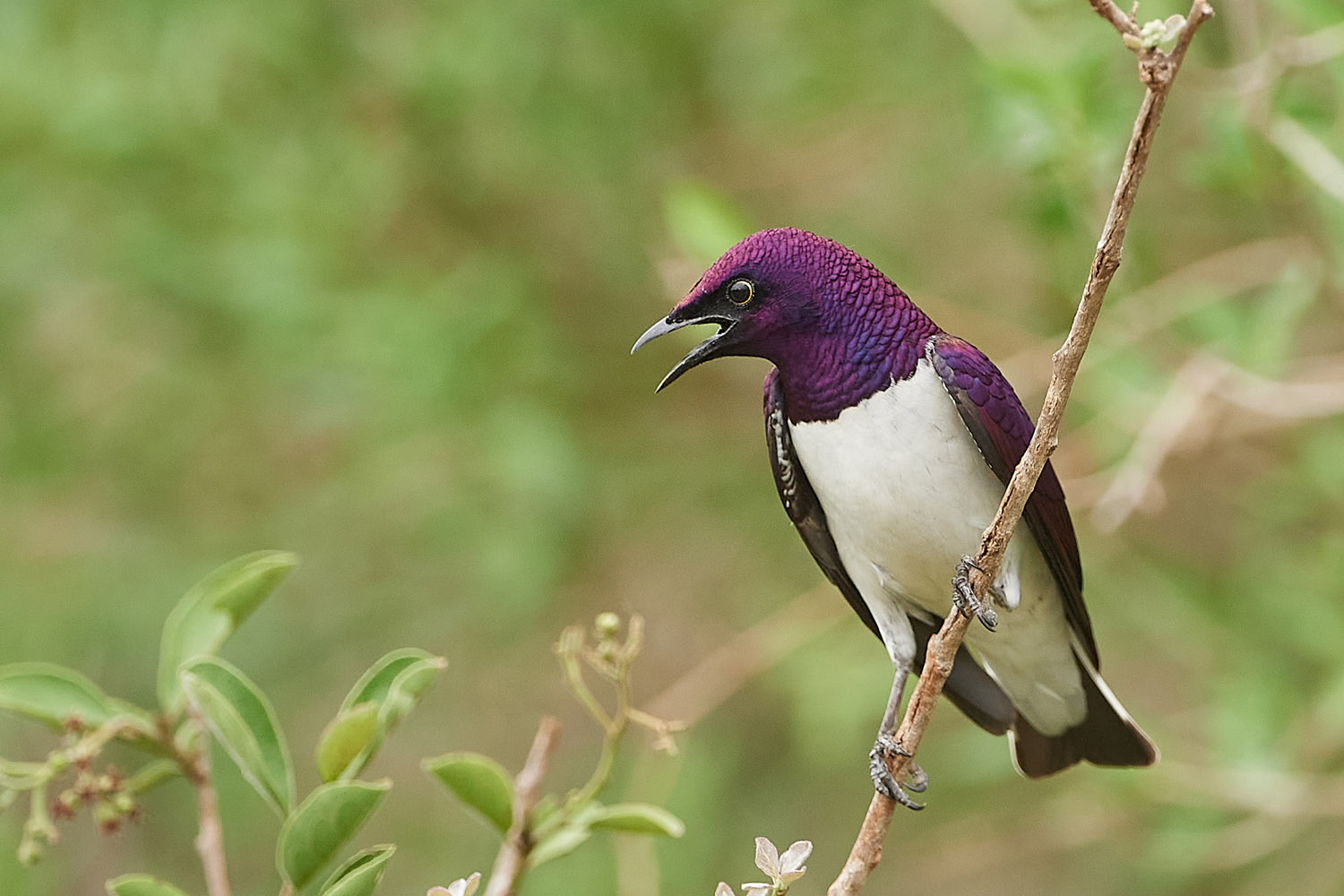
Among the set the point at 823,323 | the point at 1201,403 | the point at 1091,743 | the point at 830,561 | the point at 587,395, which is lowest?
the point at 1091,743

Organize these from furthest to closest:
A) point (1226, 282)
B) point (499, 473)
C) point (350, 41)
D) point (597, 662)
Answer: point (350, 41), point (499, 473), point (1226, 282), point (597, 662)

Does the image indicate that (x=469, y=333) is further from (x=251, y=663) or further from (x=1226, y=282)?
(x=1226, y=282)

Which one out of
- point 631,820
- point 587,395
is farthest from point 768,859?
point 587,395

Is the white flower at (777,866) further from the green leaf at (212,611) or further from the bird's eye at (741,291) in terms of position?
the bird's eye at (741,291)

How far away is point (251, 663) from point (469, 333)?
138cm

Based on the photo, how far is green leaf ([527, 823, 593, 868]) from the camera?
5.29ft

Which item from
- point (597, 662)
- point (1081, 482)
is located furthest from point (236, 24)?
point (597, 662)

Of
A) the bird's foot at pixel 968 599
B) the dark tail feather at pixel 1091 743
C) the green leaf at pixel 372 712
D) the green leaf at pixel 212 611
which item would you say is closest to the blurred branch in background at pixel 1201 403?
the dark tail feather at pixel 1091 743

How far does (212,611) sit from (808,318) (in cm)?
98

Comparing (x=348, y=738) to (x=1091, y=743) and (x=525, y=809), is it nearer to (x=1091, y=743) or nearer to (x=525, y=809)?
(x=525, y=809)

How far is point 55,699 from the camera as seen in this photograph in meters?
1.71

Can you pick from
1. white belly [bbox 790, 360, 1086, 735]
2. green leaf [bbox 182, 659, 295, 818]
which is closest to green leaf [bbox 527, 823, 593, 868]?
green leaf [bbox 182, 659, 295, 818]

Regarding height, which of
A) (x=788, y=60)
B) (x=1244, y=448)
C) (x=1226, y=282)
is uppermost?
(x=788, y=60)

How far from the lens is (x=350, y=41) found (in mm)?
4363
